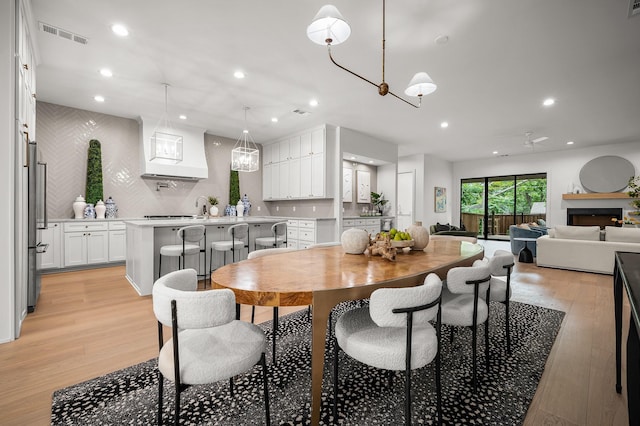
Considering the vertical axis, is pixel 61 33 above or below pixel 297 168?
above

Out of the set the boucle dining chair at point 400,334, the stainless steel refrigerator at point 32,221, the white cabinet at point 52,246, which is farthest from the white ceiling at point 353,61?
the boucle dining chair at point 400,334

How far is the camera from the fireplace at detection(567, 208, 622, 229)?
7640 mm

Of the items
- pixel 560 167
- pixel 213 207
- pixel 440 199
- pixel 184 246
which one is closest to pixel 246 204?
pixel 213 207

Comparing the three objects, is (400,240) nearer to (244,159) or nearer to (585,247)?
(244,159)

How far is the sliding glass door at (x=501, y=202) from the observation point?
29.6 ft

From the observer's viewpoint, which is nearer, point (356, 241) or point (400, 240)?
point (356, 241)

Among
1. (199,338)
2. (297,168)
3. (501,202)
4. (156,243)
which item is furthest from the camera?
(501,202)

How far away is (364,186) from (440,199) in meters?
3.31

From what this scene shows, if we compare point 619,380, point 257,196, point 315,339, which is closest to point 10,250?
point 315,339

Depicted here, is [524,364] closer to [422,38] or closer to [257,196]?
[422,38]

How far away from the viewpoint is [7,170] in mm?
2332

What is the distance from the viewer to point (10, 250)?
7.72ft

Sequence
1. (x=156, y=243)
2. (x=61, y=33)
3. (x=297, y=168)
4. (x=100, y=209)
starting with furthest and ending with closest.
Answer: (x=297, y=168) → (x=100, y=209) → (x=156, y=243) → (x=61, y=33)

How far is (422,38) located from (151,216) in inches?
227
